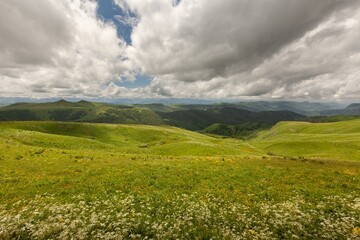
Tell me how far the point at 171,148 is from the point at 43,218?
161 ft

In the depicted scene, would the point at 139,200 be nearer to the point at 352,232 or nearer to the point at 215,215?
the point at 215,215

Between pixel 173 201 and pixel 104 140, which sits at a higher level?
pixel 173 201

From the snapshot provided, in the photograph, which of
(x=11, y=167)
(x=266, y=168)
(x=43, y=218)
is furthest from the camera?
(x=266, y=168)

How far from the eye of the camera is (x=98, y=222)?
13.8m

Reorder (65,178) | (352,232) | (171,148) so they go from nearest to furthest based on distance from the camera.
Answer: (352,232)
(65,178)
(171,148)

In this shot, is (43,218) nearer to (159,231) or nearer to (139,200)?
(139,200)

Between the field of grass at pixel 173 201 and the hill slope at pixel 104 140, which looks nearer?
the field of grass at pixel 173 201

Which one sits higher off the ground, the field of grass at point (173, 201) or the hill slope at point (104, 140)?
the field of grass at point (173, 201)

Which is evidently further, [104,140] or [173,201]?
[104,140]

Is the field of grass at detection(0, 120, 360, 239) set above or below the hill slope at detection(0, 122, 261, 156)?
above

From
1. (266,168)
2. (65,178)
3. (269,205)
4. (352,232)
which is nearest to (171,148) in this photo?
(266,168)

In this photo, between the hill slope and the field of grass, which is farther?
the hill slope

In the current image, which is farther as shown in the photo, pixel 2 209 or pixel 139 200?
pixel 139 200

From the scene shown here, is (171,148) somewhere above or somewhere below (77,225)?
below
